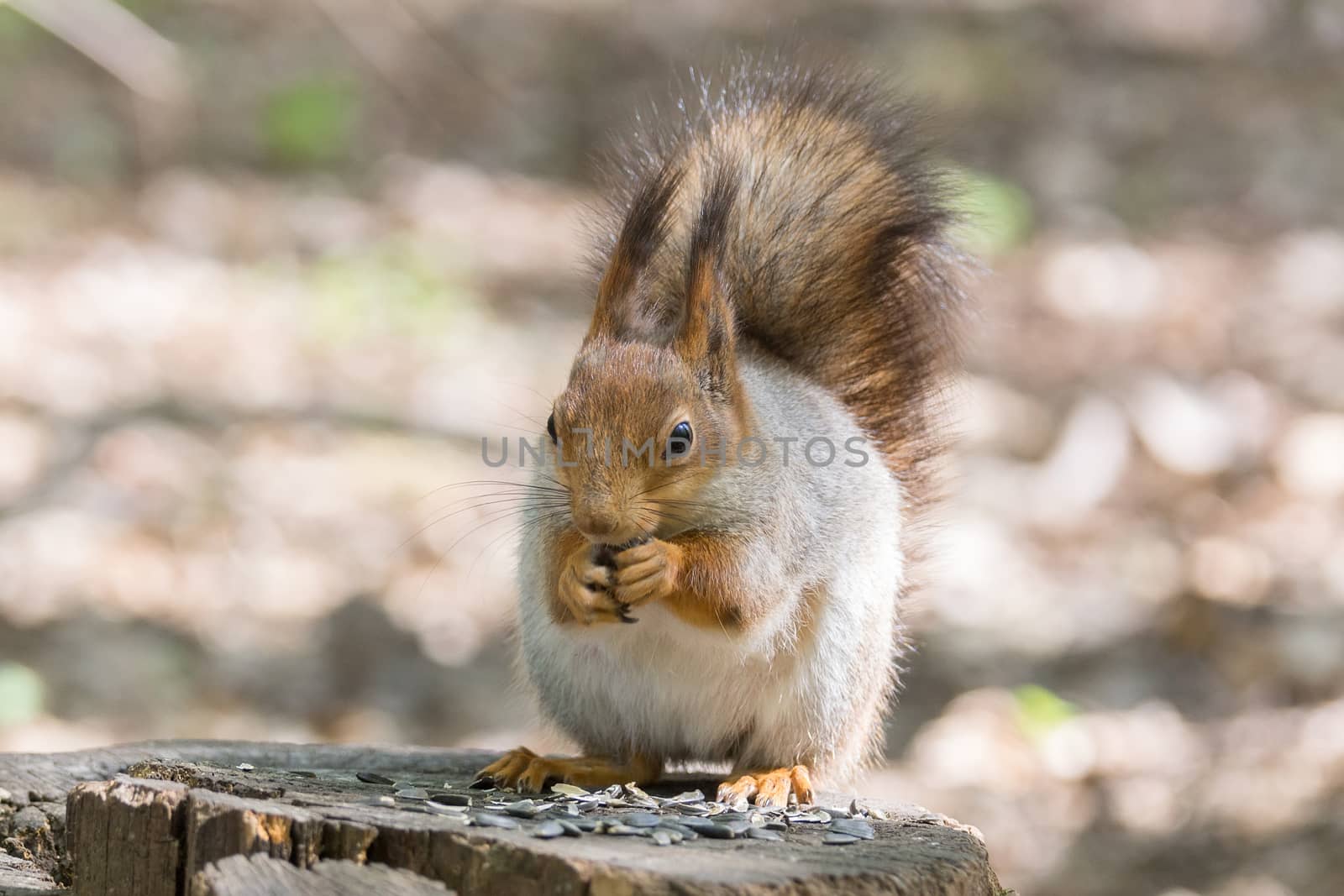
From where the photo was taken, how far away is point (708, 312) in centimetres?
225

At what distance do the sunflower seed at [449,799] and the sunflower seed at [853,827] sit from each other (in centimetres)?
52

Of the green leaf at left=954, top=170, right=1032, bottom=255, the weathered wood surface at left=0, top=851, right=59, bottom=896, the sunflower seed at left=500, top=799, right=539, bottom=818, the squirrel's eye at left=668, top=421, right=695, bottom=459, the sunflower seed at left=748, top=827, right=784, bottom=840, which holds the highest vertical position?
the green leaf at left=954, top=170, right=1032, bottom=255

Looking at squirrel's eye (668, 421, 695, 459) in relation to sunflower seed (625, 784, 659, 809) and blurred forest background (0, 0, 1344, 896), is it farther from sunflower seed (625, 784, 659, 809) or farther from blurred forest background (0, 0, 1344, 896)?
blurred forest background (0, 0, 1344, 896)

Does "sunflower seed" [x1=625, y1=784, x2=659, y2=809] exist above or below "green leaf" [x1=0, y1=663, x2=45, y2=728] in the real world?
below

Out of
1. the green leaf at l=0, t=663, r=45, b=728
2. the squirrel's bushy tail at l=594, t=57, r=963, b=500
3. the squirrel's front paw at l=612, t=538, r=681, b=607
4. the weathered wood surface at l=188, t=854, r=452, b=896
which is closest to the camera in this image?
the weathered wood surface at l=188, t=854, r=452, b=896

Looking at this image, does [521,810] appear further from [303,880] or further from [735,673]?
[735,673]

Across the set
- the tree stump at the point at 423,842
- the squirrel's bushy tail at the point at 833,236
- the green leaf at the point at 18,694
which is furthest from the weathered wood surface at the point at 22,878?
the green leaf at the point at 18,694

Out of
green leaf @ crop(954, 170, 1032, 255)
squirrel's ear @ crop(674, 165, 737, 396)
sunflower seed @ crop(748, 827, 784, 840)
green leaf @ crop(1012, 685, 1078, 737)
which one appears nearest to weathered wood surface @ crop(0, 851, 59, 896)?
sunflower seed @ crop(748, 827, 784, 840)

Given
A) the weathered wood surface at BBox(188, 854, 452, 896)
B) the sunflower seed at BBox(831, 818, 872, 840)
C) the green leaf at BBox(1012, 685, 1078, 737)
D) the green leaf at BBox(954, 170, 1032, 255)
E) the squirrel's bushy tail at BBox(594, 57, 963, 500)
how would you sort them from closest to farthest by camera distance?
the weathered wood surface at BBox(188, 854, 452, 896), the sunflower seed at BBox(831, 818, 872, 840), the squirrel's bushy tail at BBox(594, 57, 963, 500), the green leaf at BBox(1012, 685, 1078, 737), the green leaf at BBox(954, 170, 1032, 255)

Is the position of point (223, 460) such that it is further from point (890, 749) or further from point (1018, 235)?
point (1018, 235)

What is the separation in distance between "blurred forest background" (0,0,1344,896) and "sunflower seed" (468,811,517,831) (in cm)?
103

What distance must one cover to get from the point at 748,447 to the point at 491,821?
76cm

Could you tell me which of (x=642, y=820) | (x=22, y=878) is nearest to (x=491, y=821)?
(x=642, y=820)

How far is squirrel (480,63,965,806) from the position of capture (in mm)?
2119
